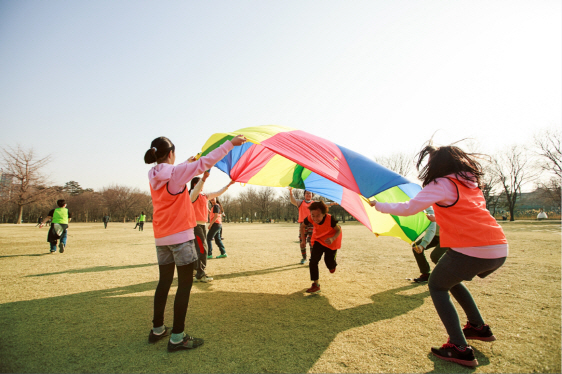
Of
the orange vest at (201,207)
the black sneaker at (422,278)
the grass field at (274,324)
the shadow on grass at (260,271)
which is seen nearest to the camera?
the grass field at (274,324)

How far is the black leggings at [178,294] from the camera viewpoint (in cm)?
278

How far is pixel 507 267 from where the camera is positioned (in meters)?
6.48

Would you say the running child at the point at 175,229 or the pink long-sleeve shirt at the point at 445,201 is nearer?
the pink long-sleeve shirt at the point at 445,201

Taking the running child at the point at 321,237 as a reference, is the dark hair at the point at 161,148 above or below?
above

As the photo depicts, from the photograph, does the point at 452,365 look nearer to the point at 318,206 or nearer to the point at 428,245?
the point at 318,206

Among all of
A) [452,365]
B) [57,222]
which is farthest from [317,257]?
[57,222]

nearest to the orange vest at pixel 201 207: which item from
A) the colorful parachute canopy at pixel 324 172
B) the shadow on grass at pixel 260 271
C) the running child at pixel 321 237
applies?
the colorful parachute canopy at pixel 324 172

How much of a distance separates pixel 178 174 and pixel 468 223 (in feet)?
9.51

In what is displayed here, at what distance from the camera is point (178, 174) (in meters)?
2.79

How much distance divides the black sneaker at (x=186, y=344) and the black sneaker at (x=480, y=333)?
294 cm

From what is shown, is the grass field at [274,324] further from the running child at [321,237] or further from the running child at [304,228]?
the running child at [304,228]

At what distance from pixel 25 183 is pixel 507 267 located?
52816 millimetres

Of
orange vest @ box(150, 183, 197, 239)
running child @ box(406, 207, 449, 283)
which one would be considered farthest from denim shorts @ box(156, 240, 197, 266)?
running child @ box(406, 207, 449, 283)

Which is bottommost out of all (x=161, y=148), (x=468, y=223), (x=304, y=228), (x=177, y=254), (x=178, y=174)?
(x=304, y=228)
